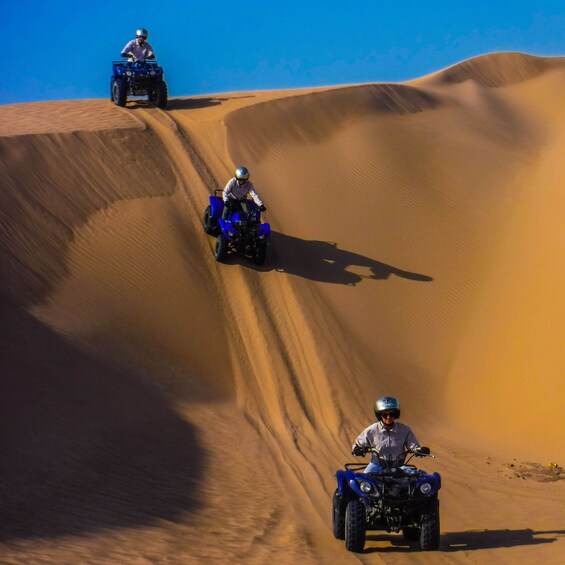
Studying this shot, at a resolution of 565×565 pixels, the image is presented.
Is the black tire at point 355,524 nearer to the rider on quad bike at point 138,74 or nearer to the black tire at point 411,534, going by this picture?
the black tire at point 411,534

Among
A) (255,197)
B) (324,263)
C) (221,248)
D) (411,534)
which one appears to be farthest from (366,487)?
(324,263)

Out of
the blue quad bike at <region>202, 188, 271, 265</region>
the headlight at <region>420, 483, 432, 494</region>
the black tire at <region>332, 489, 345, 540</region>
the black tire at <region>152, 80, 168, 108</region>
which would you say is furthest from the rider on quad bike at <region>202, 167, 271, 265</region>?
the headlight at <region>420, 483, 432, 494</region>

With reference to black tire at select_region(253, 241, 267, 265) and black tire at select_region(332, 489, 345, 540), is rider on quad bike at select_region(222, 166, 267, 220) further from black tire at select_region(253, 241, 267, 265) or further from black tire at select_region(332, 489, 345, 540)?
black tire at select_region(332, 489, 345, 540)

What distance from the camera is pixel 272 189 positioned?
Answer: 76.7 feet

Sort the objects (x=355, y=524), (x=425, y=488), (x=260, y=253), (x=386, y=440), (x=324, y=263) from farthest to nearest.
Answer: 1. (x=324, y=263)
2. (x=260, y=253)
3. (x=386, y=440)
4. (x=355, y=524)
5. (x=425, y=488)

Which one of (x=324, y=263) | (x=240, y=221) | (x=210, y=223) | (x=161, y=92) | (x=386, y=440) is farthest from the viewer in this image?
(x=161, y=92)

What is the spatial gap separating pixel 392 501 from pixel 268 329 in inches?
366

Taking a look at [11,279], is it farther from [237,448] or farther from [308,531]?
[308,531]

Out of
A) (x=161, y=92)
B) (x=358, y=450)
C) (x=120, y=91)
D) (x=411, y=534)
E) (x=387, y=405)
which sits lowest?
(x=411, y=534)

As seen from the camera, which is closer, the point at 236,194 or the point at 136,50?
the point at 236,194

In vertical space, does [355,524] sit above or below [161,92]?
below

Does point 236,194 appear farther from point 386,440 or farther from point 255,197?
point 386,440

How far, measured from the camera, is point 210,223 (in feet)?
65.7

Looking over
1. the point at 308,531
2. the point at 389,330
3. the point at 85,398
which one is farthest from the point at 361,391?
the point at 308,531
